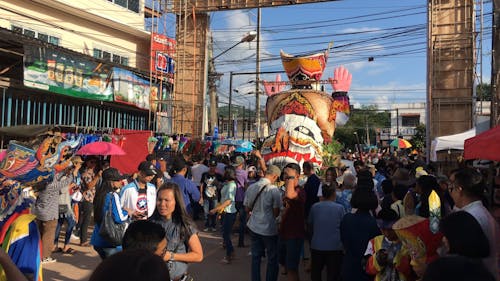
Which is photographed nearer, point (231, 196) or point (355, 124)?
point (231, 196)

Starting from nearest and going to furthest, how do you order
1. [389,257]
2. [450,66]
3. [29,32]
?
[389,257] < [29,32] < [450,66]

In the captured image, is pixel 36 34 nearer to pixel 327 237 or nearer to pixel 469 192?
pixel 327 237

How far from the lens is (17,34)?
10.3 metres

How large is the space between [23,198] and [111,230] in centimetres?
116

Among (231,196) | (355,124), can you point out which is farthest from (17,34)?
(355,124)

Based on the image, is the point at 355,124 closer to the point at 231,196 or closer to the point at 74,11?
the point at 74,11

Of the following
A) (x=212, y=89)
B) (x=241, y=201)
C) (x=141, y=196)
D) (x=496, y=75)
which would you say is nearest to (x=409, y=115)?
(x=212, y=89)

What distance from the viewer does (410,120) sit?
4906 centimetres

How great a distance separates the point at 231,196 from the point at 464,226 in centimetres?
525

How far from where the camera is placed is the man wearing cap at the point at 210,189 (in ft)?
28.6

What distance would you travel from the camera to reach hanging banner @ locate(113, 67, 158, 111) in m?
14.2

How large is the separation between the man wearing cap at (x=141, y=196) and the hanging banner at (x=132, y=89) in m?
10.4

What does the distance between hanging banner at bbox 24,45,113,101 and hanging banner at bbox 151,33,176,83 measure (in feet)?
13.6

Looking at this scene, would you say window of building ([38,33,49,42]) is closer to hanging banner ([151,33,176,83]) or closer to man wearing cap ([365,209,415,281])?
hanging banner ([151,33,176,83])
